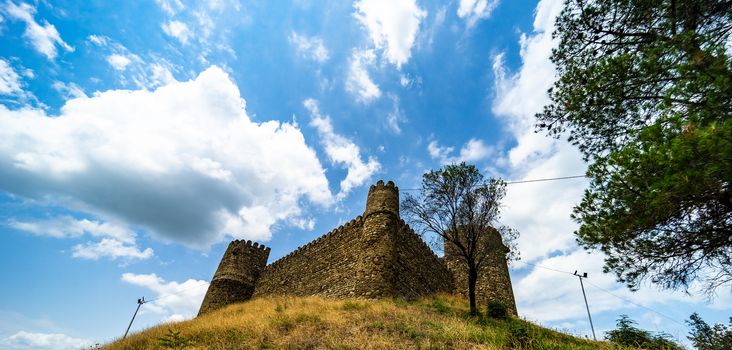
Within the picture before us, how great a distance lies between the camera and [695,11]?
752 centimetres

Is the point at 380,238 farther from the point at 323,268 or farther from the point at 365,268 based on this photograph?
the point at 323,268

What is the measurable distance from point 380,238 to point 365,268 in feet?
5.50

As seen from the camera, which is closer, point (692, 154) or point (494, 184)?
point (692, 154)

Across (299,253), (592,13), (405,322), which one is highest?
(592,13)

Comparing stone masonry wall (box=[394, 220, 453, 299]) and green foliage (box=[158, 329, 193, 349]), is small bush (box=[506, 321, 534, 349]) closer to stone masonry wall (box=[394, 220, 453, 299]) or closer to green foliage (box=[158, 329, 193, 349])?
stone masonry wall (box=[394, 220, 453, 299])

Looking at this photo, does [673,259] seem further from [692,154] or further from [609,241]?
[692,154]

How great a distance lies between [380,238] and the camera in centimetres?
1519

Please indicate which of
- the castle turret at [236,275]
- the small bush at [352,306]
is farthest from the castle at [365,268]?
the small bush at [352,306]

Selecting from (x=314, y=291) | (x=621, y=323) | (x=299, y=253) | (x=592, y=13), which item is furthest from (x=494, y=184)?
(x=299, y=253)

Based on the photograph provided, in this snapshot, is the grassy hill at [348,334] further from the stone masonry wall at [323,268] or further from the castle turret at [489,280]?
the castle turret at [489,280]

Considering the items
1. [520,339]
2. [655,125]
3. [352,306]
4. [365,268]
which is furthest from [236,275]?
[655,125]

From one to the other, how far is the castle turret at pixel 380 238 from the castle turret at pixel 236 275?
12629 mm

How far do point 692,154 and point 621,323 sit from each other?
7386 mm

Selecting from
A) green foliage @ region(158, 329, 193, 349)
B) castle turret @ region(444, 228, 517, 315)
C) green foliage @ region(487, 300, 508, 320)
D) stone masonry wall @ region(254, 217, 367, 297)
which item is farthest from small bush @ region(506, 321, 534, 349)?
castle turret @ region(444, 228, 517, 315)
